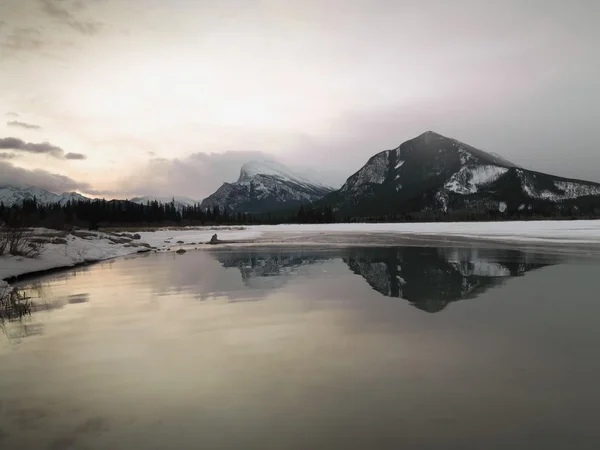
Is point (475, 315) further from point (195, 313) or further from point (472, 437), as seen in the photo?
point (195, 313)

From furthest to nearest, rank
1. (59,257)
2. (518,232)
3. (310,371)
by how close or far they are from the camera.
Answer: (518,232)
(59,257)
(310,371)

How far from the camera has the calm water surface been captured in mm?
4781

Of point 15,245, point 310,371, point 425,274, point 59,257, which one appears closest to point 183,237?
point 59,257

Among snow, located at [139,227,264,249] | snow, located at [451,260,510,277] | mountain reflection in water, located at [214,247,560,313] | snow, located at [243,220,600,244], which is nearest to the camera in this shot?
mountain reflection in water, located at [214,247,560,313]

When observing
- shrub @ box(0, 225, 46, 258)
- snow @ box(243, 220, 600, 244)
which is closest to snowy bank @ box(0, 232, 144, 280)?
shrub @ box(0, 225, 46, 258)

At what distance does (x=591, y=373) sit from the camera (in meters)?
6.24

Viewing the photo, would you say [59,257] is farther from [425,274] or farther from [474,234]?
[474,234]

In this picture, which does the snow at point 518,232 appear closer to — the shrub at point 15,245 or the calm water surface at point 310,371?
the calm water surface at point 310,371

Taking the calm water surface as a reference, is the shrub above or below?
above

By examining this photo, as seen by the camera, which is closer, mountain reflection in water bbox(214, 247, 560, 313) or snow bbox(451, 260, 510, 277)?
mountain reflection in water bbox(214, 247, 560, 313)

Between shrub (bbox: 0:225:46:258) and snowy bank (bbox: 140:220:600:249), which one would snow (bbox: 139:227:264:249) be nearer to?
snowy bank (bbox: 140:220:600:249)

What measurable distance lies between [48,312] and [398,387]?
11.3 metres

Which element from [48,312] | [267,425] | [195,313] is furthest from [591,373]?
[48,312]

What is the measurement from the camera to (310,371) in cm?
672
